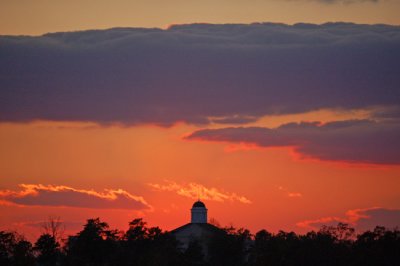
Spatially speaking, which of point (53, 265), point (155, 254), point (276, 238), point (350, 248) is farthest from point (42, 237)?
point (350, 248)

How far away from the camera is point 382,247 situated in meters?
175

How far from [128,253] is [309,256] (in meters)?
31.7

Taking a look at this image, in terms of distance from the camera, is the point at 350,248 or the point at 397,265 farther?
the point at 350,248

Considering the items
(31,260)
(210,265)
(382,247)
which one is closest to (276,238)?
(210,265)

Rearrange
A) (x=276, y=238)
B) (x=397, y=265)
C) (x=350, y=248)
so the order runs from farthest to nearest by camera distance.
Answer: (x=276, y=238)
(x=350, y=248)
(x=397, y=265)

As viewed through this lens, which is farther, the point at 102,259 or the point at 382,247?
the point at 102,259

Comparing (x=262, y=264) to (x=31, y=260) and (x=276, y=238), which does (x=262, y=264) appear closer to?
(x=276, y=238)

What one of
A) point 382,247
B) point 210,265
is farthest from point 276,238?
point 382,247

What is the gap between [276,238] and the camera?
196625 mm

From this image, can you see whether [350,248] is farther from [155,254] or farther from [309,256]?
[155,254]

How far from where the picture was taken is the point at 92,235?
196 metres

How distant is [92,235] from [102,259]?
239 inches

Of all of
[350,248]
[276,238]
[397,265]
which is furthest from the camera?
[276,238]

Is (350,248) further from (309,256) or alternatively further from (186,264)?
(186,264)
